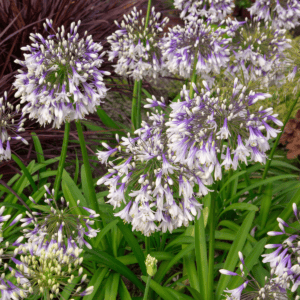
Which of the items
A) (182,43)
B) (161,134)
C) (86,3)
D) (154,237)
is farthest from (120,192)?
(86,3)

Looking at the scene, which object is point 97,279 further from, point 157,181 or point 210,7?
point 210,7

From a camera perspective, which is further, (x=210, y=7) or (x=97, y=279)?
(x=210, y=7)

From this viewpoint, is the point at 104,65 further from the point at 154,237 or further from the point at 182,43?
the point at 154,237

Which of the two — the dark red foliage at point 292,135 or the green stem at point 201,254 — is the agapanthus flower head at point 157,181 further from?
the dark red foliage at point 292,135

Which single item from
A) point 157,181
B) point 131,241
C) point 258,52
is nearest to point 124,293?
point 131,241

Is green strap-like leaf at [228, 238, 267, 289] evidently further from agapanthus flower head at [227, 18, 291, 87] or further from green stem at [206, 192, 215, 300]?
agapanthus flower head at [227, 18, 291, 87]

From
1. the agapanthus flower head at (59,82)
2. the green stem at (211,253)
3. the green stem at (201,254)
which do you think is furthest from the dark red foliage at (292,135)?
the agapanthus flower head at (59,82)
